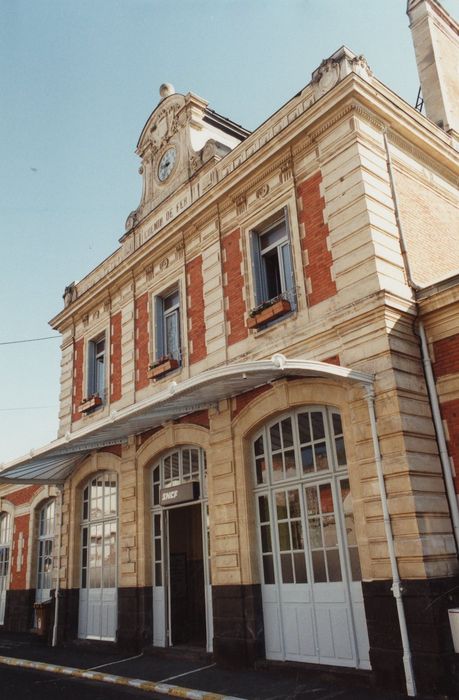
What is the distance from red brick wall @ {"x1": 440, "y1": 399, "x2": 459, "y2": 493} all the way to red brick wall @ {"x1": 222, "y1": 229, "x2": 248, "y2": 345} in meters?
3.52

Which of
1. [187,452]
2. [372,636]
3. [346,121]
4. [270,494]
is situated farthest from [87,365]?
[372,636]

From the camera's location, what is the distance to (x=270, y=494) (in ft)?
28.8

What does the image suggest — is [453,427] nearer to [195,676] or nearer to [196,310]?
[195,676]

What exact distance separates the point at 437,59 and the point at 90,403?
33.6ft

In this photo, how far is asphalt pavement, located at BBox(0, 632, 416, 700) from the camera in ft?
22.0

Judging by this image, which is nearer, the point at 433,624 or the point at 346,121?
the point at 433,624

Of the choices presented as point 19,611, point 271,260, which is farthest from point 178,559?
point 19,611

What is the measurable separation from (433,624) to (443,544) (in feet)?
3.05

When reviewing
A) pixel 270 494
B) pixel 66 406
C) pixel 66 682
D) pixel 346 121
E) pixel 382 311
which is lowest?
pixel 66 682

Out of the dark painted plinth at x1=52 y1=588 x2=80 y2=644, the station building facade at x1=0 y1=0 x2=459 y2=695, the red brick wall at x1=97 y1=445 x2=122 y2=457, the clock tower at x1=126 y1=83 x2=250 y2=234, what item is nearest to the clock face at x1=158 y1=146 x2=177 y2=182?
the clock tower at x1=126 y1=83 x2=250 y2=234

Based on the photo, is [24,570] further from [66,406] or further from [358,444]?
[358,444]

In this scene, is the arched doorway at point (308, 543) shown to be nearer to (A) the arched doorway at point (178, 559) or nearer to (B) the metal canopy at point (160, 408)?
(B) the metal canopy at point (160, 408)

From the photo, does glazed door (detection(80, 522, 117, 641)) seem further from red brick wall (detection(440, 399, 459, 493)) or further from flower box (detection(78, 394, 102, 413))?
red brick wall (detection(440, 399, 459, 493))

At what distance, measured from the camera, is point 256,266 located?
9852 mm
